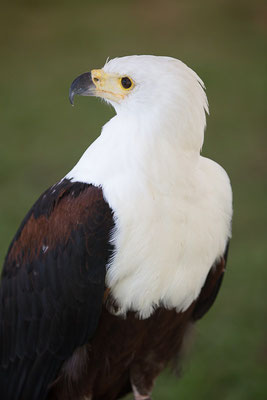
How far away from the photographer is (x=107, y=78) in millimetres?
2680

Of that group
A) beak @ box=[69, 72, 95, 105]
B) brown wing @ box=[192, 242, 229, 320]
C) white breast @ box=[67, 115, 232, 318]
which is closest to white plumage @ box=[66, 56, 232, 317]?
white breast @ box=[67, 115, 232, 318]

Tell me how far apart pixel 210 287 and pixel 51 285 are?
0.68 m

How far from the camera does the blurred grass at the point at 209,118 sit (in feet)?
15.3

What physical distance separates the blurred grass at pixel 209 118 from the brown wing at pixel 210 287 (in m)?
0.83

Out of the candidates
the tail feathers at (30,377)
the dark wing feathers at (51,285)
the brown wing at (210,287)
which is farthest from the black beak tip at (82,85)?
the tail feathers at (30,377)

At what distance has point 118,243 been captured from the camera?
8.40 ft

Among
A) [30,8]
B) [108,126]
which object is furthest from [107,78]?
[30,8]

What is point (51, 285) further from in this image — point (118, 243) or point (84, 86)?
point (84, 86)

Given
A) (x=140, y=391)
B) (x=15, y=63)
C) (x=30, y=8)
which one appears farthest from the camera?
(x=30, y=8)

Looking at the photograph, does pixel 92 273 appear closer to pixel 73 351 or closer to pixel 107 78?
pixel 73 351

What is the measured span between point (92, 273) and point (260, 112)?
18.3 ft

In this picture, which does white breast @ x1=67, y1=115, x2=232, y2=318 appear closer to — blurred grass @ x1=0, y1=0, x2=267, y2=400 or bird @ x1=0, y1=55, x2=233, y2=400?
bird @ x1=0, y1=55, x2=233, y2=400

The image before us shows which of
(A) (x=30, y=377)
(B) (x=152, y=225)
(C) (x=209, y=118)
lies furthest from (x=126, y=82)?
(C) (x=209, y=118)

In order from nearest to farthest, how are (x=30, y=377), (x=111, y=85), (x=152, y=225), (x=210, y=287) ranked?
1. (x=152, y=225)
2. (x=111, y=85)
3. (x=30, y=377)
4. (x=210, y=287)
